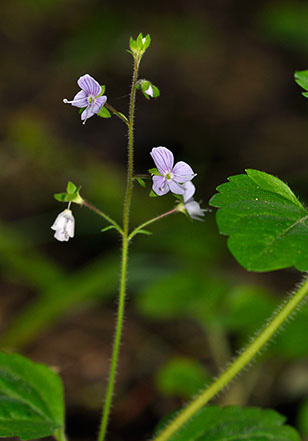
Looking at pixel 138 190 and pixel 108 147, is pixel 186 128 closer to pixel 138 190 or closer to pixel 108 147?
pixel 108 147

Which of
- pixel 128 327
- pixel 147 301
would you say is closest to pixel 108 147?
pixel 128 327

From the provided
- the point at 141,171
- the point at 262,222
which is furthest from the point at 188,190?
the point at 141,171

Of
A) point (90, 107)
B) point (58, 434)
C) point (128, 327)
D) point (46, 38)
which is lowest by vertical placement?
point (46, 38)

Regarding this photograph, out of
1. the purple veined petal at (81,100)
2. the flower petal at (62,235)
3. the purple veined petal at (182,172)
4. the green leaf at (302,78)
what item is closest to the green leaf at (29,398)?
the flower petal at (62,235)

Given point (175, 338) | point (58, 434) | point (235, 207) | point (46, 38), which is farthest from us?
point (46, 38)

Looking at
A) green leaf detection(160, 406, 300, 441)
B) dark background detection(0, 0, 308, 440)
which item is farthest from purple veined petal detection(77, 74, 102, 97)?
green leaf detection(160, 406, 300, 441)

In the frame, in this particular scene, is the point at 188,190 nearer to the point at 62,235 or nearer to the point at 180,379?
the point at 62,235
